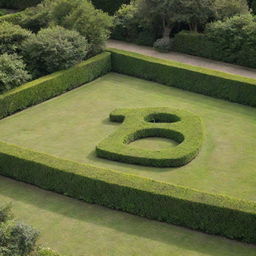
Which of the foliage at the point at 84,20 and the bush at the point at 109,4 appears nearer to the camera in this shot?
the foliage at the point at 84,20

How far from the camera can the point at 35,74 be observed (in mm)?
32281

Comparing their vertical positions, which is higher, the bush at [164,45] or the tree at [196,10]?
the tree at [196,10]

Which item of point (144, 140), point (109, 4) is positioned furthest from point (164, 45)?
point (144, 140)

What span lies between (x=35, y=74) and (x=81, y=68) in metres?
2.62

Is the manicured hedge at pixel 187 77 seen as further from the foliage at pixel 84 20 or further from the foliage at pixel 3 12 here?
the foliage at pixel 3 12

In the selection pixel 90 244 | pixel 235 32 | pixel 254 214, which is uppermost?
pixel 235 32

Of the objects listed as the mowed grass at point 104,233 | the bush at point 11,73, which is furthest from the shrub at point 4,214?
the bush at point 11,73

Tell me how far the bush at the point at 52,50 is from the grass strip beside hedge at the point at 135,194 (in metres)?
9.07

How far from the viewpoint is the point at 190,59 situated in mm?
35031

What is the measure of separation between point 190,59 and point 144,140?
394 inches

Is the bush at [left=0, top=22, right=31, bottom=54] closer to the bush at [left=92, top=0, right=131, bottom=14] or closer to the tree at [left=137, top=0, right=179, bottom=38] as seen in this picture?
the tree at [left=137, top=0, right=179, bottom=38]

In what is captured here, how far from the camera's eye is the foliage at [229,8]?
1393 inches

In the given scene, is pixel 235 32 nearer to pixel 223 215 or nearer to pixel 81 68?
pixel 81 68

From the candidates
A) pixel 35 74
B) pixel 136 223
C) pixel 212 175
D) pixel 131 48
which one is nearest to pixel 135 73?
pixel 131 48
